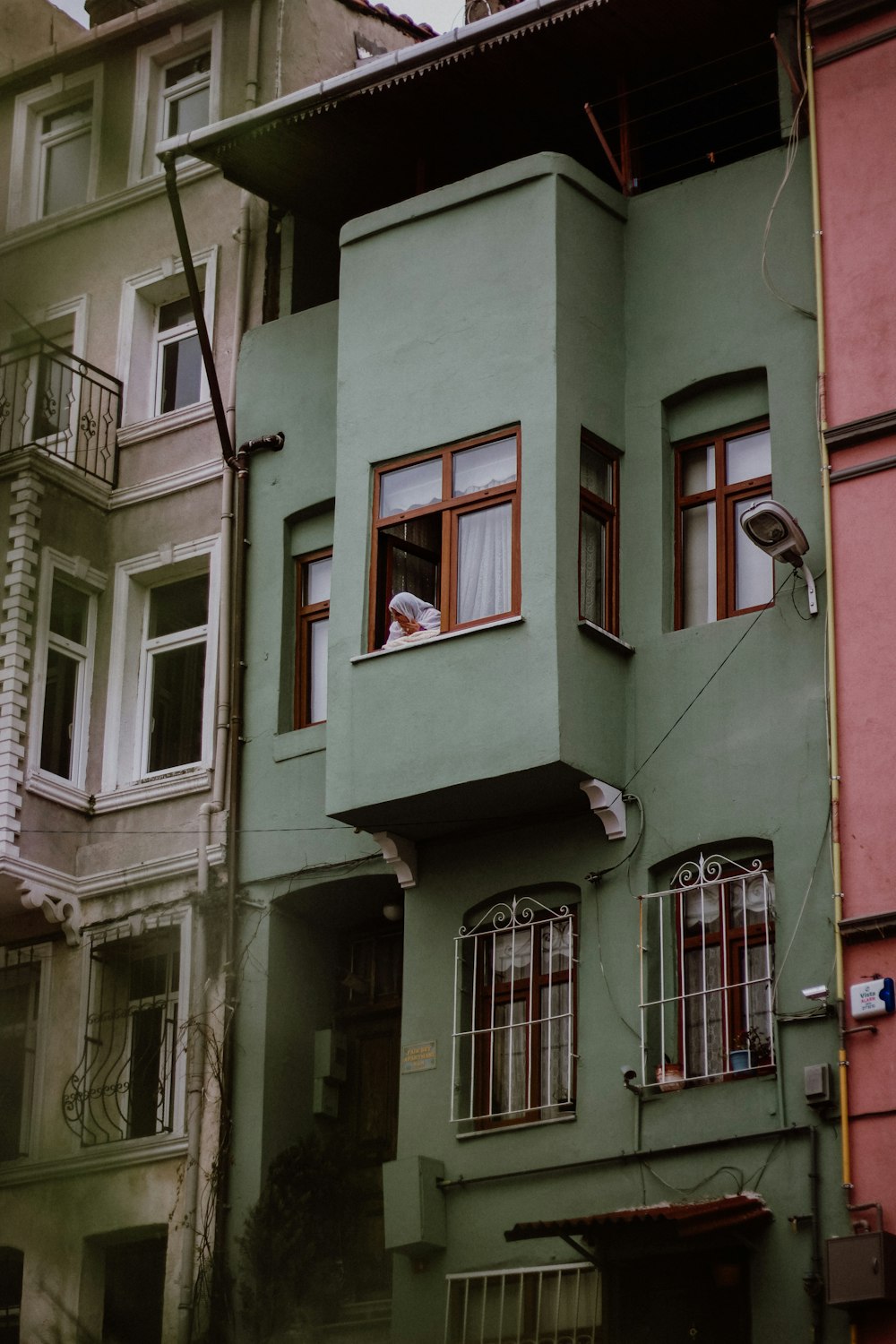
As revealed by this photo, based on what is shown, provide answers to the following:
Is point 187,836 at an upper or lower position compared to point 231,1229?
upper

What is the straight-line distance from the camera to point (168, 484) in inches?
703

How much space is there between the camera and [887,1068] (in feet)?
37.6

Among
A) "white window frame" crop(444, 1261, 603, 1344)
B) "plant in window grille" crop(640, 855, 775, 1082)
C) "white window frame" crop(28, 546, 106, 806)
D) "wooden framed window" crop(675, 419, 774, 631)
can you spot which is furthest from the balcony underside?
"white window frame" crop(28, 546, 106, 806)

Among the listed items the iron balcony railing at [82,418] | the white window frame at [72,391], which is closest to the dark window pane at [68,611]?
the iron balcony railing at [82,418]

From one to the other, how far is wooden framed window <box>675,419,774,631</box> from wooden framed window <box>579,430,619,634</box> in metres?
0.50

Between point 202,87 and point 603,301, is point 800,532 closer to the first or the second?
point 603,301

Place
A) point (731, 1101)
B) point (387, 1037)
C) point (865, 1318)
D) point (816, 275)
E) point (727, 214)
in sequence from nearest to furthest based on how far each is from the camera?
point (865, 1318) → point (731, 1101) → point (816, 275) → point (727, 214) → point (387, 1037)

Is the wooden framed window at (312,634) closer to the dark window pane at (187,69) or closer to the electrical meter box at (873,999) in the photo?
the electrical meter box at (873,999)

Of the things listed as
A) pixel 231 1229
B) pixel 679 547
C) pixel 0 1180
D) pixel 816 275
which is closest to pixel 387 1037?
pixel 231 1229

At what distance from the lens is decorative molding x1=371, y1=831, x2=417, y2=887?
14604mm

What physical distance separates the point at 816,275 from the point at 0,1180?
33.9ft

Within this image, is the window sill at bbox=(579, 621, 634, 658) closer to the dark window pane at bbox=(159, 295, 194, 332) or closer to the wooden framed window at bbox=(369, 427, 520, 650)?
the wooden framed window at bbox=(369, 427, 520, 650)

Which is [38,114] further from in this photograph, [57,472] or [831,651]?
[831,651]

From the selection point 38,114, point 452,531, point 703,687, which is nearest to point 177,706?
point 452,531
